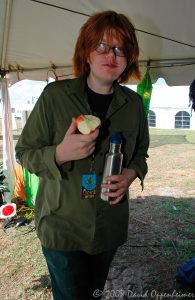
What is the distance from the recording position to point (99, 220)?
123 cm

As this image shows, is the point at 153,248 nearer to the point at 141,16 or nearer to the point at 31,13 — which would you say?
the point at 141,16

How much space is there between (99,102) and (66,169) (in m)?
0.33

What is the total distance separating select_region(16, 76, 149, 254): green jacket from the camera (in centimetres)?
115

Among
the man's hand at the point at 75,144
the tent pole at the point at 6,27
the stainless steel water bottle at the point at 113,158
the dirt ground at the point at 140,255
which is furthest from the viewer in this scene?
the dirt ground at the point at 140,255

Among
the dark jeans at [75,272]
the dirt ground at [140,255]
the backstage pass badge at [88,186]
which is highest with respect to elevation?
the backstage pass badge at [88,186]

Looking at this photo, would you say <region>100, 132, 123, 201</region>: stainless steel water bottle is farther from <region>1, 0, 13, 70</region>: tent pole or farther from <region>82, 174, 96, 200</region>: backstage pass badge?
<region>1, 0, 13, 70</region>: tent pole

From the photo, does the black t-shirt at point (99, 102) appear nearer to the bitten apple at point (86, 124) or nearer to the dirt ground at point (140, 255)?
the bitten apple at point (86, 124)

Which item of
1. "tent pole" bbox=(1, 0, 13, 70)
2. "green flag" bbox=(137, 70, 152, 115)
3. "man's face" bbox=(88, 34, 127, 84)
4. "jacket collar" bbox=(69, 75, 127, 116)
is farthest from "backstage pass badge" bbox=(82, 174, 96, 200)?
"green flag" bbox=(137, 70, 152, 115)

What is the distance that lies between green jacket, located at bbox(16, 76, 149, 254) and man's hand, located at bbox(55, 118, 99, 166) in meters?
0.10

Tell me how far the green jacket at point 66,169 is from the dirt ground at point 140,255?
5.12 feet

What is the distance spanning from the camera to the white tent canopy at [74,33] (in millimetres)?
2320

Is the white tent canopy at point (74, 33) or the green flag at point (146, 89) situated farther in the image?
the green flag at point (146, 89)

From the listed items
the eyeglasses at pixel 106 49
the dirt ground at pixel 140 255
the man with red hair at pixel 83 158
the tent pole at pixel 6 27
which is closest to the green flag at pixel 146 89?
the tent pole at pixel 6 27

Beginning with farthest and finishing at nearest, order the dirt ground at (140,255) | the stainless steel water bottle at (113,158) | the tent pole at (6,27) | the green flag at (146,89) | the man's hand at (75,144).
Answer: the green flag at (146,89) → the dirt ground at (140,255) → the tent pole at (6,27) → the stainless steel water bottle at (113,158) → the man's hand at (75,144)
